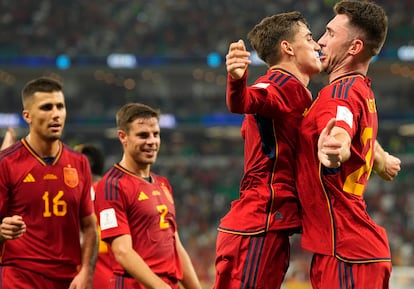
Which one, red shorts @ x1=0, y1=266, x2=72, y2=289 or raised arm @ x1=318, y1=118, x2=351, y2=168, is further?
red shorts @ x1=0, y1=266, x2=72, y2=289

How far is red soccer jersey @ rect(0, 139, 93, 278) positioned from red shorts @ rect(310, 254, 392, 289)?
2339 mm

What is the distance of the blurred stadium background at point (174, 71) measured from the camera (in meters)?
24.7

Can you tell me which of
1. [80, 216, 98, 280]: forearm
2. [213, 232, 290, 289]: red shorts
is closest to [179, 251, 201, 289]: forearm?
[80, 216, 98, 280]: forearm

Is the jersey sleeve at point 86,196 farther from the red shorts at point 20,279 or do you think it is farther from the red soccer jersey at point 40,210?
the red shorts at point 20,279

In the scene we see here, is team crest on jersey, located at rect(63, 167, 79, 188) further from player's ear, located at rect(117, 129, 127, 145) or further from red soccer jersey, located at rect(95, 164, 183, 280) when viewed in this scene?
player's ear, located at rect(117, 129, 127, 145)

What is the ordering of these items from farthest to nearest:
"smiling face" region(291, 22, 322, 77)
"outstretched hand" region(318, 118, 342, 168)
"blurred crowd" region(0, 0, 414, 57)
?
"blurred crowd" region(0, 0, 414, 57), "smiling face" region(291, 22, 322, 77), "outstretched hand" region(318, 118, 342, 168)

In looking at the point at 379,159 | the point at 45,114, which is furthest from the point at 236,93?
the point at 45,114

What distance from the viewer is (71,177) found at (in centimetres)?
575

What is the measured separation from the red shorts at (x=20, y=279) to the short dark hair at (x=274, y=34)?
7.97ft

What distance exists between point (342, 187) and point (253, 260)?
63 cm

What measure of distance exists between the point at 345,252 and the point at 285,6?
22.5 metres

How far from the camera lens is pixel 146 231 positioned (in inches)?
221

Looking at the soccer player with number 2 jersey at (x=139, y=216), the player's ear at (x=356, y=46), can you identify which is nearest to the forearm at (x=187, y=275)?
the soccer player with number 2 jersey at (x=139, y=216)

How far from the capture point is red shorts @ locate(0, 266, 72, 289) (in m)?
5.54
